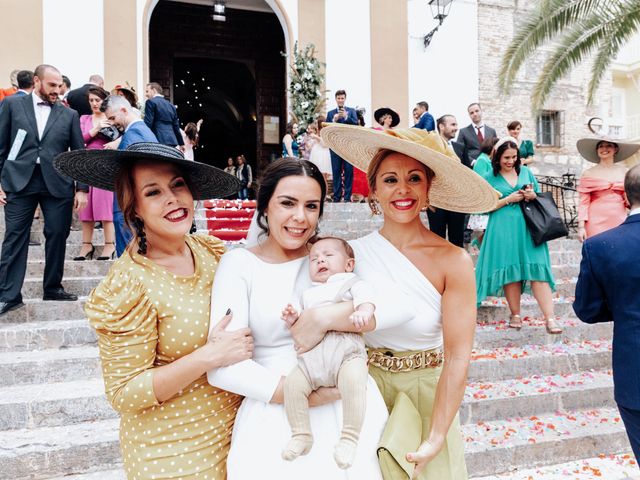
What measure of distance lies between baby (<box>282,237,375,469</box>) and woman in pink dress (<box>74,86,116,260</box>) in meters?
4.34

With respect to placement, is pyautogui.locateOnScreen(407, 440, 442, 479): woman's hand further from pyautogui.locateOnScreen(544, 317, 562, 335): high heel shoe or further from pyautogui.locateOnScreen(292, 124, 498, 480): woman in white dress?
pyautogui.locateOnScreen(544, 317, 562, 335): high heel shoe

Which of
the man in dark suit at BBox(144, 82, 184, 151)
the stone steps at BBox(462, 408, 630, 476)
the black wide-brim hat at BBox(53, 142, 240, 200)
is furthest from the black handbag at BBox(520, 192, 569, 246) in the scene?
the man in dark suit at BBox(144, 82, 184, 151)

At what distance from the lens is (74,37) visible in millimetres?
9180

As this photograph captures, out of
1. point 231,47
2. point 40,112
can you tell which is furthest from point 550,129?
point 40,112

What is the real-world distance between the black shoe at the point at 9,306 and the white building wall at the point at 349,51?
8006mm

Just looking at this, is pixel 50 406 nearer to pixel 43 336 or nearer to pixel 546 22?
pixel 43 336

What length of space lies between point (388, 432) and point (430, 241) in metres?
0.77

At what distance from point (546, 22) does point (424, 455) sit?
917 cm

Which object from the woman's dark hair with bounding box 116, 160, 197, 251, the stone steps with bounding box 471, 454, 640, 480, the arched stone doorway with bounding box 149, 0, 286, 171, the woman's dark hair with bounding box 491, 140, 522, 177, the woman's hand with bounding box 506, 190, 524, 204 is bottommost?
the stone steps with bounding box 471, 454, 640, 480

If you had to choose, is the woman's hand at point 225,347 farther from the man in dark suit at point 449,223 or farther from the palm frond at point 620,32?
the palm frond at point 620,32

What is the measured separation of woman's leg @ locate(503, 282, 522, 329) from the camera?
15.9ft

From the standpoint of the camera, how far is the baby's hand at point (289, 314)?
1.53 metres

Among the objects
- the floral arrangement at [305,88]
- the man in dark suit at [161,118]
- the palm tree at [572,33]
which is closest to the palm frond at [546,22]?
the palm tree at [572,33]

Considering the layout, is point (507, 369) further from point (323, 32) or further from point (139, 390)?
point (323, 32)
